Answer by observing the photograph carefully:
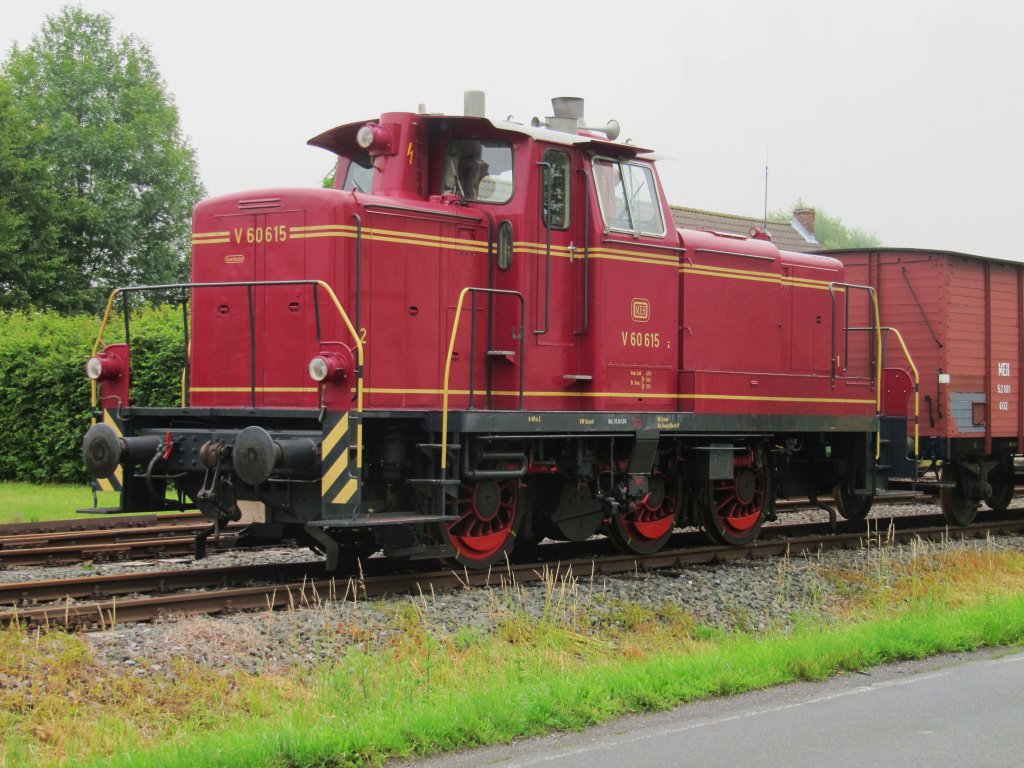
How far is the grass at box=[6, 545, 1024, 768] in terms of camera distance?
5527 mm

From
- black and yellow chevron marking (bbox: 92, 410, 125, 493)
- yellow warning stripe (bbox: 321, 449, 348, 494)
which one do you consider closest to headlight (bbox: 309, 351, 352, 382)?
yellow warning stripe (bbox: 321, 449, 348, 494)

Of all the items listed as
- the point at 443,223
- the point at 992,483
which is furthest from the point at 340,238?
the point at 992,483

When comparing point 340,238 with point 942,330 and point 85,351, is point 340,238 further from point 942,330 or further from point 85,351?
point 85,351

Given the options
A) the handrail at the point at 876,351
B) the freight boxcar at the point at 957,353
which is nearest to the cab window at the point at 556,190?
the handrail at the point at 876,351

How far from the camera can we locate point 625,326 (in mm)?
10938

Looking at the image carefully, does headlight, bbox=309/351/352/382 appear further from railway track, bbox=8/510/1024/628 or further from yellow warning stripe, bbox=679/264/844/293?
yellow warning stripe, bbox=679/264/844/293

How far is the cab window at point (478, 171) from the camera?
1036 centimetres

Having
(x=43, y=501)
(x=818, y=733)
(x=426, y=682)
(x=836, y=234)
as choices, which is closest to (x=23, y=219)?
(x=43, y=501)

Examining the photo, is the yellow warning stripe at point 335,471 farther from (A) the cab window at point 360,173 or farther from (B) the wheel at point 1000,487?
(B) the wheel at point 1000,487

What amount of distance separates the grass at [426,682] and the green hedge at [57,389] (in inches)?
462

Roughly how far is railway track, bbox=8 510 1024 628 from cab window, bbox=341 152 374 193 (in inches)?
136

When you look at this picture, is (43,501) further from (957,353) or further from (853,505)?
(957,353)

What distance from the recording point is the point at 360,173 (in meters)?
10.6

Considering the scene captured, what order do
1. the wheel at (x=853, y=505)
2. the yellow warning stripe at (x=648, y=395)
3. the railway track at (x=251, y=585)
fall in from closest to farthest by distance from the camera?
the railway track at (x=251, y=585) < the yellow warning stripe at (x=648, y=395) < the wheel at (x=853, y=505)
